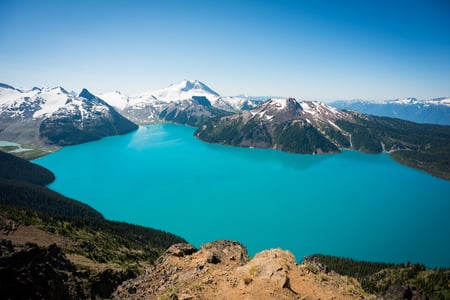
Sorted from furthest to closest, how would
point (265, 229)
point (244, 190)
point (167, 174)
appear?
point (167, 174)
point (244, 190)
point (265, 229)

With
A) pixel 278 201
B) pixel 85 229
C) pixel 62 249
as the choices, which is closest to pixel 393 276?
pixel 278 201

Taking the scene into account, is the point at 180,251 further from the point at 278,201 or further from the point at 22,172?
the point at 22,172

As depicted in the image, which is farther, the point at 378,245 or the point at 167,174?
the point at 167,174

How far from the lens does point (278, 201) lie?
324ft

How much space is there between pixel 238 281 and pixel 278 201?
282 feet

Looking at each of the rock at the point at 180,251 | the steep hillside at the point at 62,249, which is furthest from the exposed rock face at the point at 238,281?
the steep hillside at the point at 62,249

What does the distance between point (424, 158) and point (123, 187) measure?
188304 millimetres

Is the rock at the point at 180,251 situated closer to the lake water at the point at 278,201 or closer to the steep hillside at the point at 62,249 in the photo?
the steep hillside at the point at 62,249

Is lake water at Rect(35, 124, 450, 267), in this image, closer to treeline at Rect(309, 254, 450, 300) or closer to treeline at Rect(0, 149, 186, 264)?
treeline at Rect(309, 254, 450, 300)

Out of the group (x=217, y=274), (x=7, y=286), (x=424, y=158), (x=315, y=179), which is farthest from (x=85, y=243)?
A: (x=424, y=158)

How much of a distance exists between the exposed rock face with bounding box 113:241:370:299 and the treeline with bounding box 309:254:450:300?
38.0 meters

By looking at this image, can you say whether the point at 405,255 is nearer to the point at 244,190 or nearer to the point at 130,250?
the point at 244,190

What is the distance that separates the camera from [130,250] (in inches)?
2044

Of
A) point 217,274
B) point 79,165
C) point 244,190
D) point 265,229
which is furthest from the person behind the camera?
point 79,165
